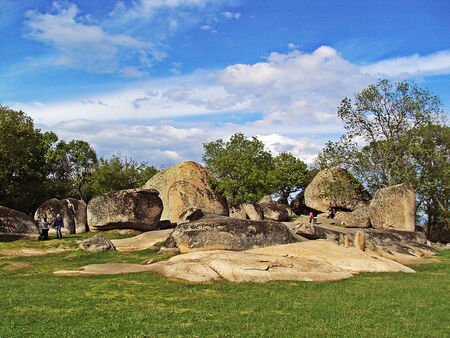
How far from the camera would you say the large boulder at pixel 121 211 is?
3278 centimetres

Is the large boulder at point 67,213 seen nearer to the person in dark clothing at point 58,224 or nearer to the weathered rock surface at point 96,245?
the person in dark clothing at point 58,224

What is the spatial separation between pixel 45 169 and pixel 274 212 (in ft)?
111

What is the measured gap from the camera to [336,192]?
47.6 m

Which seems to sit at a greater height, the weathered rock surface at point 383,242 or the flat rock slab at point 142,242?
the flat rock slab at point 142,242

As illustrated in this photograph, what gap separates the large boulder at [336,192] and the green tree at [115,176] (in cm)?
2663

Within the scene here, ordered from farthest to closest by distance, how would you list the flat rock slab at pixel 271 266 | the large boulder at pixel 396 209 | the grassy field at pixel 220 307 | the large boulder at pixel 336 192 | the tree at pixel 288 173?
the tree at pixel 288 173, the large boulder at pixel 336 192, the large boulder at pixel 396 209, the flat rock slab at pixel 271 266, the grassy field at pixel 220 307

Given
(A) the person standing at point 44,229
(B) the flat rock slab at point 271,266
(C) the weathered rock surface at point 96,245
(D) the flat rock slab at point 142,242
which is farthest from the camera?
(A) the person standing at point 44,229

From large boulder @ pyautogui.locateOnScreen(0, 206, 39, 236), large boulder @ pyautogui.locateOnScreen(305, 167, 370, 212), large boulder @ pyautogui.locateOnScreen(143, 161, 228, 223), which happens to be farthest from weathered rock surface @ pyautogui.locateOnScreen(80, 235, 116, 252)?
large boulder @ pyautogui.locateOnScreen(305, 167, 370, 212)

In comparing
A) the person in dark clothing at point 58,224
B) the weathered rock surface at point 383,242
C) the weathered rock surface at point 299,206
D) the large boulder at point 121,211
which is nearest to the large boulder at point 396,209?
the weathered rock surface at point 383,242

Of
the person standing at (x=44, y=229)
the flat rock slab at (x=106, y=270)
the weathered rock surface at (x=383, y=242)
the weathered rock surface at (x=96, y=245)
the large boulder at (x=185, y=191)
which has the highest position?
the large boulder at (x=185, y=191)

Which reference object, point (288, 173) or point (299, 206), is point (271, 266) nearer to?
point (299, 206)

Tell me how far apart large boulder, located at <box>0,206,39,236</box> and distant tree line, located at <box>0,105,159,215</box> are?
16767mm

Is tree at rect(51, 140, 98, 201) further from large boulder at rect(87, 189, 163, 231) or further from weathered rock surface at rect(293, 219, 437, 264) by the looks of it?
weathered rock surface at rect(293, 219, 437, 264)

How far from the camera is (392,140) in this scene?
147ft
